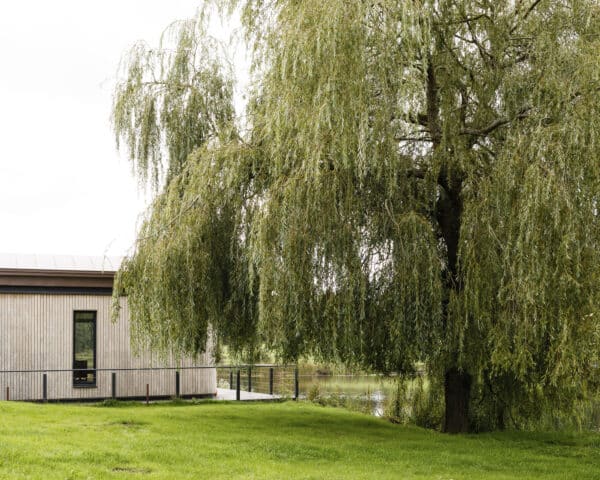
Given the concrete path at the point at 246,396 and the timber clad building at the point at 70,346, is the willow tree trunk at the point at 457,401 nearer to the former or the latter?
the concrete path at the point at 246,396

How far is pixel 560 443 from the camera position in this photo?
14227mm

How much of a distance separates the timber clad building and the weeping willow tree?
701cm

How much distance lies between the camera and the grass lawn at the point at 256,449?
1002 cm

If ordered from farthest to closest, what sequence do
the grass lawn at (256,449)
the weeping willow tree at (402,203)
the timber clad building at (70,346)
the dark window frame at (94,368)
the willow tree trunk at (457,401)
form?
the dark window frame at (94,368)
the timber clad building at (70,346)
the willow tree trunk at (457,401)
the weeping willow tree at (402,203)
the grass lawn at (256,449)

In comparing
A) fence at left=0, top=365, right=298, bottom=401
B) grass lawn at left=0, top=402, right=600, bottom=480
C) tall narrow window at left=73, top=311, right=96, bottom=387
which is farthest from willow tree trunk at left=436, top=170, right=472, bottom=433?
tall narrow window at left=73, top=311, right=96, bottom=387

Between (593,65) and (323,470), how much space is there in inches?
244

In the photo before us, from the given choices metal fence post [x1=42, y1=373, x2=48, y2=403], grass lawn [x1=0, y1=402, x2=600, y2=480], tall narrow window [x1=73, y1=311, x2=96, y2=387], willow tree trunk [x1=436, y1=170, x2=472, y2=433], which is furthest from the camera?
tall narrow window [x1=73, y1=311, x2=96, y2=387]

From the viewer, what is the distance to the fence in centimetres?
1947

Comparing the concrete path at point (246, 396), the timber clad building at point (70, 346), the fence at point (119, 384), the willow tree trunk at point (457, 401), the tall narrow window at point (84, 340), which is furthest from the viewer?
the concrete path at point (246, 396)

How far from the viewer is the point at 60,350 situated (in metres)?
20.2

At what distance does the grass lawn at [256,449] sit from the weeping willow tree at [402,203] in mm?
1206

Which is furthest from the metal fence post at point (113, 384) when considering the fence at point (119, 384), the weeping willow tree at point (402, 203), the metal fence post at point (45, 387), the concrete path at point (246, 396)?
the weeping willow tree at point (402, 203)

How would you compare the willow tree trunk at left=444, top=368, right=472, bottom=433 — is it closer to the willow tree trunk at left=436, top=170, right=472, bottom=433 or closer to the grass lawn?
the willow tree trunk at left=436, top=170, right=472, bottom=433

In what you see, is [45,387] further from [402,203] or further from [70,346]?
[402,203]
